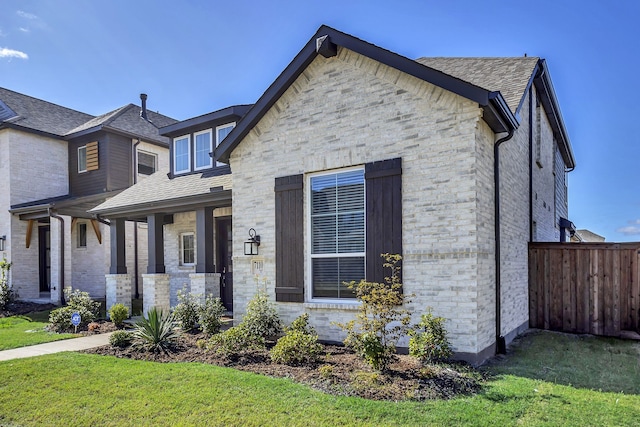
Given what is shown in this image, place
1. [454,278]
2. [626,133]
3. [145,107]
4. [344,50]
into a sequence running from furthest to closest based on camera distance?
[145,107] < [626,133] < [344,50] < [454,278]

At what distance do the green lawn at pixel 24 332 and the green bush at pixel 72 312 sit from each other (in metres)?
0.30

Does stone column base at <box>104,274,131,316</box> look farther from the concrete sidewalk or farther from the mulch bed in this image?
the mulch bed

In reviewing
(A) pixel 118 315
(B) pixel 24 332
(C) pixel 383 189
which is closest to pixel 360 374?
(C) pixel 383 189

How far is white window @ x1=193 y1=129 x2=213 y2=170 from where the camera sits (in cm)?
1226

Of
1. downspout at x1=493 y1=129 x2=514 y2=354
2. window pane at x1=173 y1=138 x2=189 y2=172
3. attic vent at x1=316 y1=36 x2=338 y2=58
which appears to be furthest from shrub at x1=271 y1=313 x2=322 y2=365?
window pane at x1=173 y1=138 x2=189 y2=172

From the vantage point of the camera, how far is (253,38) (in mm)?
11469

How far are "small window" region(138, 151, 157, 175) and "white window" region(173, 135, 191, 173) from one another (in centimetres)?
537

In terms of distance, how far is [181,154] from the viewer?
1291cm

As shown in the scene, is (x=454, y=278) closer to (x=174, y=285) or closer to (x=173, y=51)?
(x=174, y=285)

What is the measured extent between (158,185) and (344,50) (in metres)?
7.68

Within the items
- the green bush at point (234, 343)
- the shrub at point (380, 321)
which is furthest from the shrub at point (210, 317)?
the shrub at point (380, 321)

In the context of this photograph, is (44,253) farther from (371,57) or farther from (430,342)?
(430,342)

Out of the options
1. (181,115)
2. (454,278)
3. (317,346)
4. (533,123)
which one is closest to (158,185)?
(317,346)

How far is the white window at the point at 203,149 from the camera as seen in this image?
12.3 m
